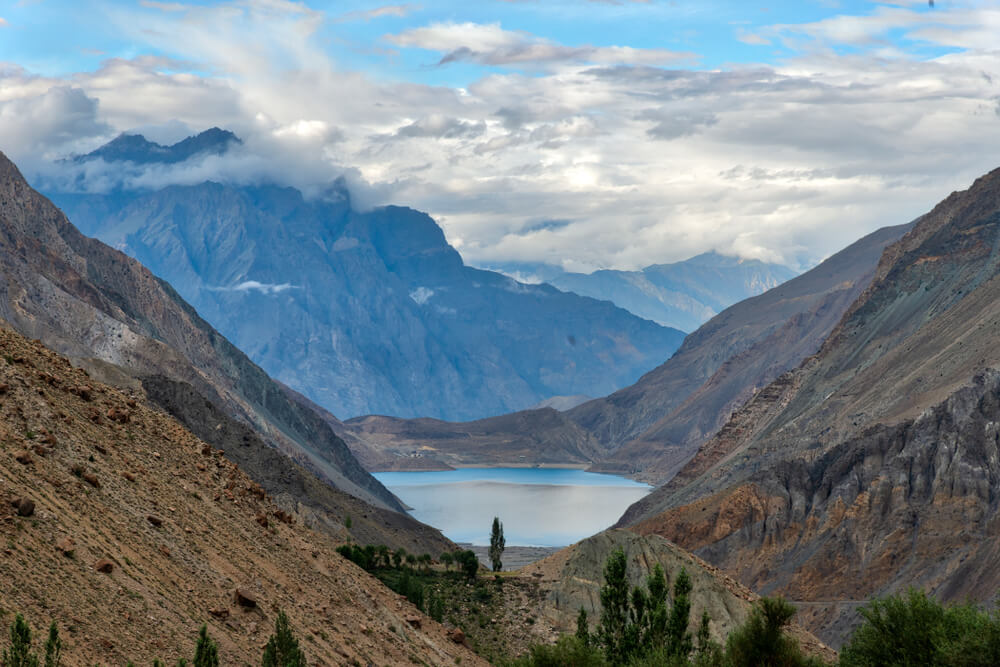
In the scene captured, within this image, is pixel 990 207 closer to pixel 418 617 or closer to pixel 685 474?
pixel 685 474

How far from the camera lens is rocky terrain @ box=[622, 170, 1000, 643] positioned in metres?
113

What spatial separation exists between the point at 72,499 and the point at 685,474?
6252 inches

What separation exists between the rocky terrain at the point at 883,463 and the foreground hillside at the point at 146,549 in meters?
64.3

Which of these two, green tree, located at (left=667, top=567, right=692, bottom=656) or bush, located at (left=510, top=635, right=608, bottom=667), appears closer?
bush, located at (left=510, top=635, right=608, bottom=667)

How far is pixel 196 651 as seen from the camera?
106 feet

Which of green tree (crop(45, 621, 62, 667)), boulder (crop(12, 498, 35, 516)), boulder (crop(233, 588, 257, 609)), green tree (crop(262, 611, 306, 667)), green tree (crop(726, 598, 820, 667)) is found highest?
boulder (crop(12, 498, 35, 516))

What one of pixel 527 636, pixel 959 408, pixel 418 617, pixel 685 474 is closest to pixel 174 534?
pixel 418 617

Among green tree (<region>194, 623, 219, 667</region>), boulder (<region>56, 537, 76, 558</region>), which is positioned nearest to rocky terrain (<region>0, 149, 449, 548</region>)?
boulder (<region>56, 537, 76, 558</region>)

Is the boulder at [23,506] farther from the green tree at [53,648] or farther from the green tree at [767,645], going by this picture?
the green tree at [767,645]

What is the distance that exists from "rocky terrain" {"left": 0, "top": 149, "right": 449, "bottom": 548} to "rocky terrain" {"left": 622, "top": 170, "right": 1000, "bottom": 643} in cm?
3507

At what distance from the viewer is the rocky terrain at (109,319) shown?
116 m

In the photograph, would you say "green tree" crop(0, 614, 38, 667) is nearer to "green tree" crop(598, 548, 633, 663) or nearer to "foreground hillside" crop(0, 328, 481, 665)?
"foreground hillside" crop(0, 328, 481, 665)

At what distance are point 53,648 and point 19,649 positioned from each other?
3.56 feet

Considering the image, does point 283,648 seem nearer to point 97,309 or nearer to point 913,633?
point 913,633
